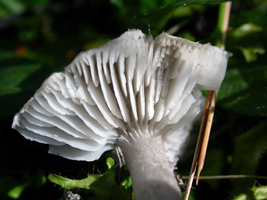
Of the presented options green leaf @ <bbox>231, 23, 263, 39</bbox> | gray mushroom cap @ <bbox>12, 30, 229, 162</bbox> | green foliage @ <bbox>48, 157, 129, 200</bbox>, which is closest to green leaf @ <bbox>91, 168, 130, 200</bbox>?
green foliage @ <bbox>48, 157, 129, 200</bbox>

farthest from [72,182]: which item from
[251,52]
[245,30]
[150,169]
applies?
[245,30]

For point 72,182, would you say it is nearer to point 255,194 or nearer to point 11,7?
point 255,194

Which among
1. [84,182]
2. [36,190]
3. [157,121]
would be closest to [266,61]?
[157,121]

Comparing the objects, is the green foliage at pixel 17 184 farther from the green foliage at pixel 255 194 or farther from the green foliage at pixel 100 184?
the green foliage at pixel 255 194

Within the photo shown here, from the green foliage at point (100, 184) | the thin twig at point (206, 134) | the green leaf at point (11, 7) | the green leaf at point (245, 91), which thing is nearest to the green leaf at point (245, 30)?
the green leaf at point (245, 91)

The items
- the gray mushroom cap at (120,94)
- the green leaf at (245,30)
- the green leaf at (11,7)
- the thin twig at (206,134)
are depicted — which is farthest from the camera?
the green leaf at (11,7)

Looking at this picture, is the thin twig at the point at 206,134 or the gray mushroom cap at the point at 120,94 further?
the thin twig at the point at 206,134

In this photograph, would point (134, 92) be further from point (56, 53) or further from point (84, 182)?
point (56, 53)
